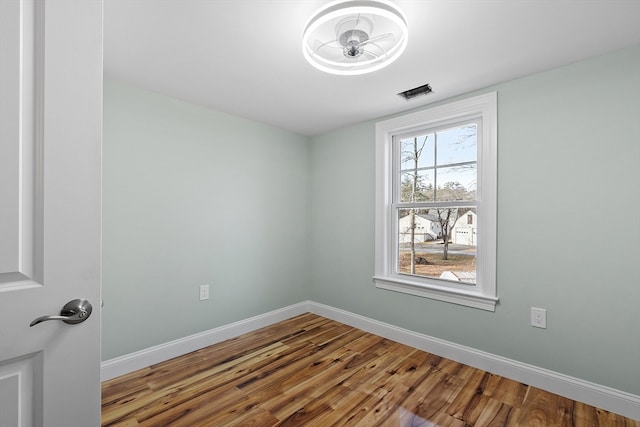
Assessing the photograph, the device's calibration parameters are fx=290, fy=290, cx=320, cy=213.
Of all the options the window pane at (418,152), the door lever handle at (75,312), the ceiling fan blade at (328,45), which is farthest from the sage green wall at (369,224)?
the door lever handle at (75,312)

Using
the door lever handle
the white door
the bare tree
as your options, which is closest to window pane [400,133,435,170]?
the bare tree

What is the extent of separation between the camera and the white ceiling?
4.79 feet

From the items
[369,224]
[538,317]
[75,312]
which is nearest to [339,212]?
[369,224]

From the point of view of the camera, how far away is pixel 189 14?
1.51 meters

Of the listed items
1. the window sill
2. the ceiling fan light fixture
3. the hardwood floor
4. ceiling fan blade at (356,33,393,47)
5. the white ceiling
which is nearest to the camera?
the ceiling fan light fixture

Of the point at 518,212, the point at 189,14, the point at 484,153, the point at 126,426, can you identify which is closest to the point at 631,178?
the point at 518,212

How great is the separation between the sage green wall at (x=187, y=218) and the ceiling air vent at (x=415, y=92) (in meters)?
1.49

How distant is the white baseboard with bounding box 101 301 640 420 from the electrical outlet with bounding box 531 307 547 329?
30cm

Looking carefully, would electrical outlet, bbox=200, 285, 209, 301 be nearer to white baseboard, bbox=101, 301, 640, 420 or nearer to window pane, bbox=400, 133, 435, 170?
white baseboard, bbox=101, 301, 640, 420

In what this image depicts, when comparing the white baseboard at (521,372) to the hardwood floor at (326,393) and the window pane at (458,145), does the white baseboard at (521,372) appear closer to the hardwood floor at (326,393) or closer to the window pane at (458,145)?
the hardwood floor at (326,393)

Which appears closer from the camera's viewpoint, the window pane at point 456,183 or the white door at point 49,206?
the white door at point 49,206

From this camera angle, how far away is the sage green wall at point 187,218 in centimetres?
222

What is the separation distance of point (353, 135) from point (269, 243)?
1535 millimetres

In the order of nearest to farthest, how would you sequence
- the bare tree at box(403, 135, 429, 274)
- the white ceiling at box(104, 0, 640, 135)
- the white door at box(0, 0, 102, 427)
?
the white door at box(0, 0, 102, 427) → the white ceiling at box(104, 0, 640, 135) → the bare tree at box(403, 135, 429, 274)
